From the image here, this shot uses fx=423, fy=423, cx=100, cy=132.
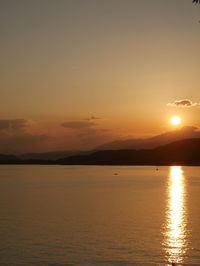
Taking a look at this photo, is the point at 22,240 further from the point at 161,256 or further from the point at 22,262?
the point at 161,256

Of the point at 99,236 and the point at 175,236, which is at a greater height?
the point at 99,236

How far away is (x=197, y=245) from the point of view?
3906cm

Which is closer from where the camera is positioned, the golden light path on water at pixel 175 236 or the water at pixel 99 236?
the water at pixel 99 236

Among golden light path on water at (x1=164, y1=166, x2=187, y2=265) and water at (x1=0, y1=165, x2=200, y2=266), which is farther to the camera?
Result: golden light path on water at (x1=164, y1=166, x2=187, y2=265)

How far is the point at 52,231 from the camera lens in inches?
1809

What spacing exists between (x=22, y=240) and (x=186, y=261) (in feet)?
52.4

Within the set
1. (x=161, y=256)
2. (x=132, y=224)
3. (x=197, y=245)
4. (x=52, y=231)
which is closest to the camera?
(x=161, y=256)

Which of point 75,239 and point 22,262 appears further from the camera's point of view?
point 75,239

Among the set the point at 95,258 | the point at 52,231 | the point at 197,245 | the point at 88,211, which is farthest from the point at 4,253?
the point at 88,211

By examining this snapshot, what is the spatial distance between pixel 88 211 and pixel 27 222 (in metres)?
14.8

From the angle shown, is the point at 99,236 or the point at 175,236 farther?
the point at 175,236

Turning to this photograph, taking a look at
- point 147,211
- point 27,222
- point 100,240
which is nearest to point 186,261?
point 100,240

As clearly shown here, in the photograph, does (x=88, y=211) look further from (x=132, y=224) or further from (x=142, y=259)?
(x=142, y=259)

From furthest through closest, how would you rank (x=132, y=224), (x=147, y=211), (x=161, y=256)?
(x=147, y=211), (x=132, y=224), (x=161, y=256)
